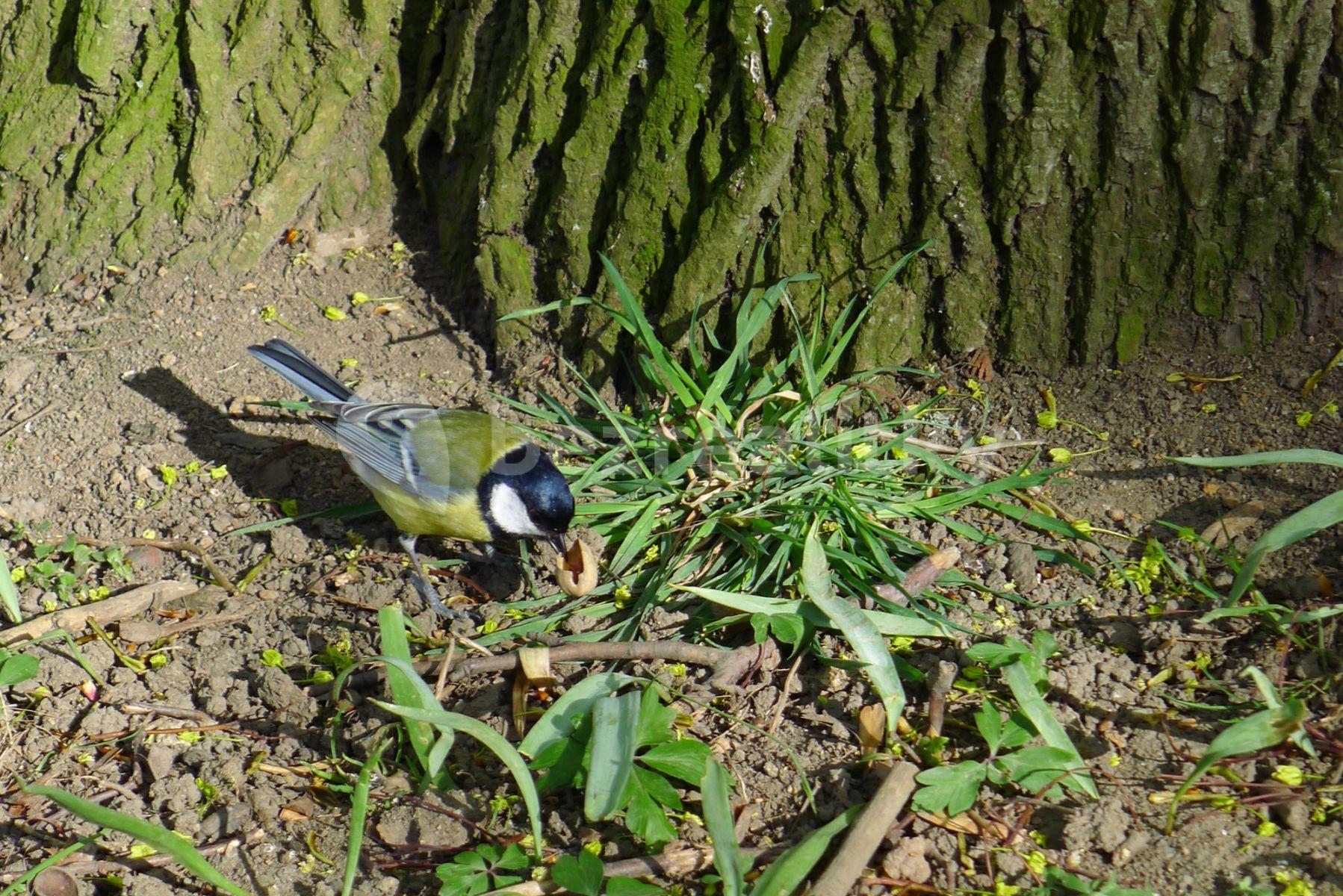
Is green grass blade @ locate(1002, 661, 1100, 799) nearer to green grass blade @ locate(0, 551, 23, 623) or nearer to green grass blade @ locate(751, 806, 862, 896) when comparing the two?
green grass blade @ locate(751, 806, 862, 896)

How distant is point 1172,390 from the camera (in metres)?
3.06

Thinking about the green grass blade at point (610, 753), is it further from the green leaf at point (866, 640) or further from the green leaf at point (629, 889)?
the green leaf at point (866, 640)

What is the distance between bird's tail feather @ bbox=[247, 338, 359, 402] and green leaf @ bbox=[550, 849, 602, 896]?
189 cm

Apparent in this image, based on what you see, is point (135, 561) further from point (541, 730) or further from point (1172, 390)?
point (1172, 390)

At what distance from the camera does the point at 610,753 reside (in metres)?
2.22

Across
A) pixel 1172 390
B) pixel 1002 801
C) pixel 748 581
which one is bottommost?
pixel 1002 801

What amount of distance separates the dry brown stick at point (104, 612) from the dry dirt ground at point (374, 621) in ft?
0.17

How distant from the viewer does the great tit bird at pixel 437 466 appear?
9.71ft

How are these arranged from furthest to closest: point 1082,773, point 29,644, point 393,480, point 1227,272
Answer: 1. point 393,480
2. point 1227,272
3. point 29,644
4. point 1082,773

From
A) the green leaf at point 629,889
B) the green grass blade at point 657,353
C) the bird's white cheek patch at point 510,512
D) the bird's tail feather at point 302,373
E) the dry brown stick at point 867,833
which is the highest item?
the green grass blade at point 657,353

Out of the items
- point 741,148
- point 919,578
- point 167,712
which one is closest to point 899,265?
point 741,148

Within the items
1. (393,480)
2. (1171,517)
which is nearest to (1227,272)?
(1171,517)

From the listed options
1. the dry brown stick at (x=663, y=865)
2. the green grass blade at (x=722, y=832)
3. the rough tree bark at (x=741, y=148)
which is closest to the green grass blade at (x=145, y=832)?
the dry brown stick at (x=663, y=865)

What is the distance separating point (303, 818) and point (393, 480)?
3.57 ft
